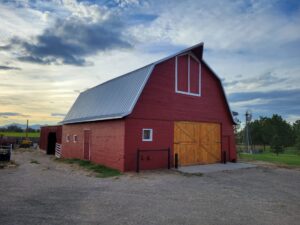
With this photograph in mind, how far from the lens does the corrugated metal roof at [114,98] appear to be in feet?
45.8

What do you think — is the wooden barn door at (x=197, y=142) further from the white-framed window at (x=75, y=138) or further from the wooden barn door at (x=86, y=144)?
the white-framed window at (x=75, y=138)

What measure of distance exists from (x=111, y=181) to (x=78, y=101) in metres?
14.3

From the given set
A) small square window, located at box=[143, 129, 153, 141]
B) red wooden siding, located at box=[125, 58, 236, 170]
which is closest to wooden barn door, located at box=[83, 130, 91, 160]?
small square window, located at box=[143, 129, 153, 141]

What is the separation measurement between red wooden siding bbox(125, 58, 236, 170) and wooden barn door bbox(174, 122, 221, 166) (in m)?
0.39

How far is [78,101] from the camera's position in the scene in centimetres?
2384

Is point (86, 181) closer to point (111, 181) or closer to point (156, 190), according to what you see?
point (111, 181)

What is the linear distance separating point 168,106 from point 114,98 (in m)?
3.30

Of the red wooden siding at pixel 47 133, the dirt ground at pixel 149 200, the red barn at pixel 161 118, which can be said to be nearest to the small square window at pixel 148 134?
the red barn at pixel 161 118

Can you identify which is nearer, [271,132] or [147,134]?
[147,134]

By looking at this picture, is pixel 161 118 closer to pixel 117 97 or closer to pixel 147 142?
pixel 147 142

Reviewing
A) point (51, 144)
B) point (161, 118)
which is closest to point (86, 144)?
point (161, 118)

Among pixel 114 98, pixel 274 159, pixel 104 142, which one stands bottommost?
pixel 274 159

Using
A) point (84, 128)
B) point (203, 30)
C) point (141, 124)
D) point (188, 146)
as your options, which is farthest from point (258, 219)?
point (84, 128)

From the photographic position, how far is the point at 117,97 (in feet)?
51.8
